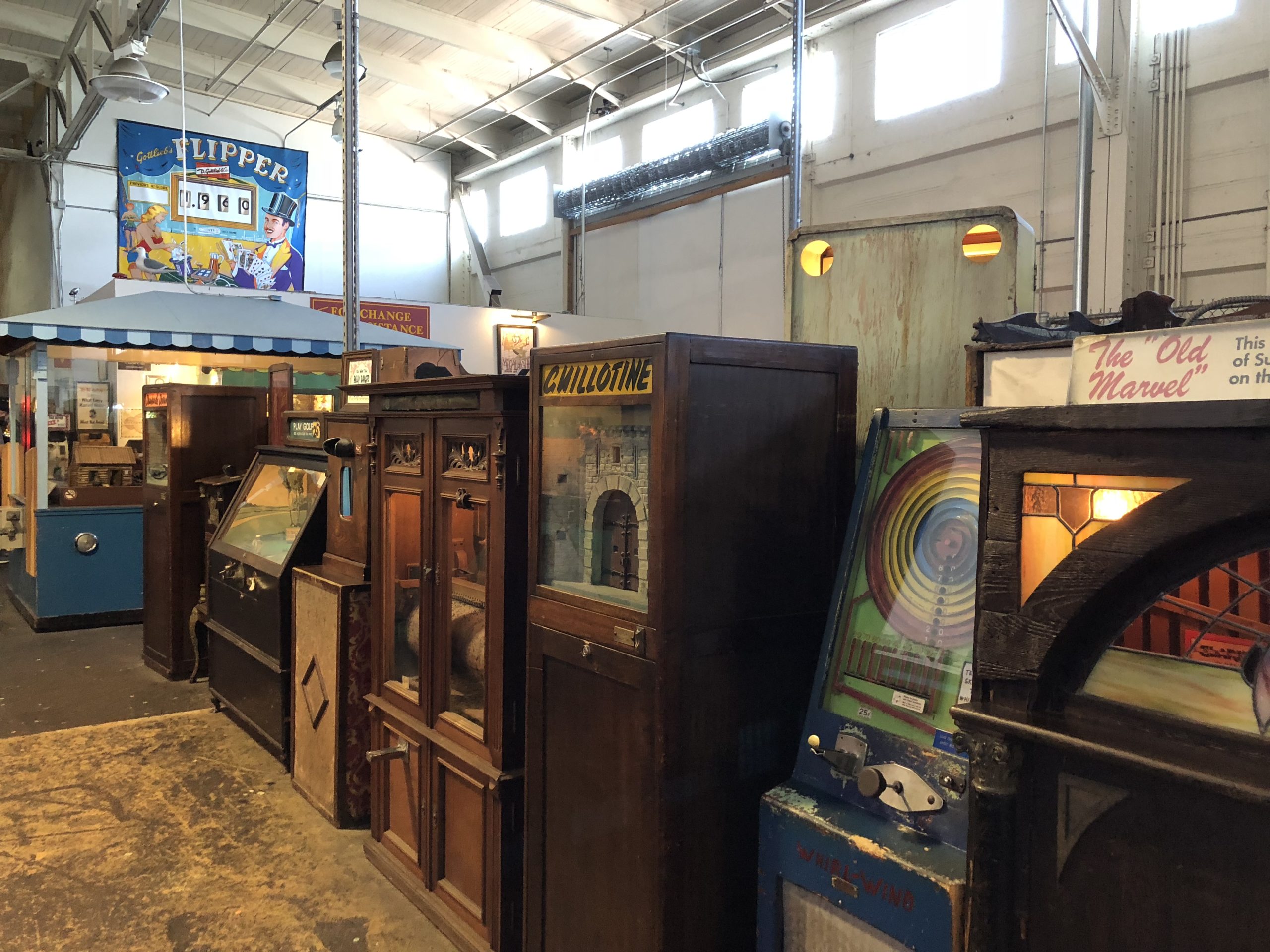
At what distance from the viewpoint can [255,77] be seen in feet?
33.9

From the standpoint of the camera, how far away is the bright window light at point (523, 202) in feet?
38.7

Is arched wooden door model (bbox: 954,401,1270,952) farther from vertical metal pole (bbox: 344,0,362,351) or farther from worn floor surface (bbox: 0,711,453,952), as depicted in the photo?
vertical metal pole (bbox: 344,0,362,351)

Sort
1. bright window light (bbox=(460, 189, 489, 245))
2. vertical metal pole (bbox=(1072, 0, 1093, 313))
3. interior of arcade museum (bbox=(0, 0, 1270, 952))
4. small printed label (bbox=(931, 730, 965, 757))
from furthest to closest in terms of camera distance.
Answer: bright window light (bbox=(460, 189, 489, 245)) < vertical metal pole (bbox=(1072, 0, 1093, 313)) < small printed label (bbox=(931, 730, 965, 757)) < interior of arcade museum (bbox=(0, 0, 1270, 952))

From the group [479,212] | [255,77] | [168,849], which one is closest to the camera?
[168,849]

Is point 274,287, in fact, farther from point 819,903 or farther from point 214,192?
point 819,903

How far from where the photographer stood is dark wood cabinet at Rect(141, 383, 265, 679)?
16.3 feet

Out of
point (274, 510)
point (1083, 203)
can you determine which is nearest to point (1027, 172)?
point (1083, 203)

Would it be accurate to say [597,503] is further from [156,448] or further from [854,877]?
[156,448]

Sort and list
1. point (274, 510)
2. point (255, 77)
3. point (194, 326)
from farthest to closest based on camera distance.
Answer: point (255, 77) → point (194, 326) → point (274, 510)

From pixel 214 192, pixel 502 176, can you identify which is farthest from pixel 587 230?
pixel 214 192

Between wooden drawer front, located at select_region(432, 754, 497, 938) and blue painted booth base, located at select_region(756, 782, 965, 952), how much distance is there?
998mm

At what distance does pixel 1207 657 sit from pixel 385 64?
34.8 feet

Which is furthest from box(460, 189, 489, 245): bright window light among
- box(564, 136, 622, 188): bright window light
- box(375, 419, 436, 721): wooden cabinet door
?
box(375, 419, 436, 721): wooden cabinet door

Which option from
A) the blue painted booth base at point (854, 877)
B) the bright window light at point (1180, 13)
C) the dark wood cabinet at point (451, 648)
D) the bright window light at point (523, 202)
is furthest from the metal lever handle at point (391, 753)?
the bright window light at point (523, 202)
